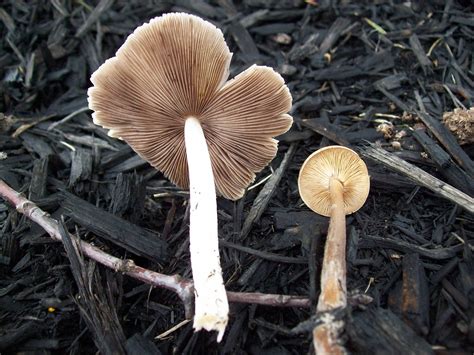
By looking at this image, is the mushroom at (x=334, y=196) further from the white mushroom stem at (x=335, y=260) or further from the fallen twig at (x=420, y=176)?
the fallen twig at (x=420, y=176)

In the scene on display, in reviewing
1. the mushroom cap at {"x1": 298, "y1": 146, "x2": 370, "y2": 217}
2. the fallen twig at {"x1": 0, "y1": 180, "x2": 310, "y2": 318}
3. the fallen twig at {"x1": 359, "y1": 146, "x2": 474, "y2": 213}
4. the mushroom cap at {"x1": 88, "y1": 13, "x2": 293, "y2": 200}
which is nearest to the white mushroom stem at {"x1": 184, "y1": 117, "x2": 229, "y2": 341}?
the fallen twig at {"x1": 0, "y1": 180, "x2": 310, "y2": 318}

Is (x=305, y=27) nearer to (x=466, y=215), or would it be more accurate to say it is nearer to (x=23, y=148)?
(x=466, y=215)

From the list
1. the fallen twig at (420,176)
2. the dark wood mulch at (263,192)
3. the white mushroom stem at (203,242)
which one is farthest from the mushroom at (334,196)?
the white mushroom stem at (203,242)

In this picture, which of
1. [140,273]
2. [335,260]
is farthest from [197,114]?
[335,260]

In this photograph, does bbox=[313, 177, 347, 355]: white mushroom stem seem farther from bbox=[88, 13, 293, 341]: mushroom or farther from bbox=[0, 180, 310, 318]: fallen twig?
bbox=[88, 13, 293, 341]: mushroom

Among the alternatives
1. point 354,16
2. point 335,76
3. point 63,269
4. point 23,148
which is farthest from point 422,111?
point 23,148

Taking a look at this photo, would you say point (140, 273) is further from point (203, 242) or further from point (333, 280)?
point (333, 280)
